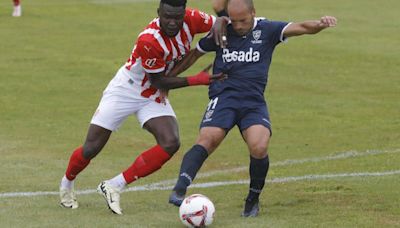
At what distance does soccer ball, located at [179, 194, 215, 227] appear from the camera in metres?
9.23

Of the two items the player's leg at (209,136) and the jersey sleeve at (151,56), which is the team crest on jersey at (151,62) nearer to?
the jersey sleeve at (151,56)

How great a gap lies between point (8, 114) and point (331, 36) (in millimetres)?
12011

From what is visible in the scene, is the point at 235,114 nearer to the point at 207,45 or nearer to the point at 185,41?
the point at 207,45

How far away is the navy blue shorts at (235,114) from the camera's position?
9938mm

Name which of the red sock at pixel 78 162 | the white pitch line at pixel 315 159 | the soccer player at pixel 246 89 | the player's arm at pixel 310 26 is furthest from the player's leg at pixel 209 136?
the white pitch line at pixel 315 159

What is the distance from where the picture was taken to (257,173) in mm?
9922

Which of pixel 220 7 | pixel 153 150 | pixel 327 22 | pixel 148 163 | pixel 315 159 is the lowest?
pixel 315 159

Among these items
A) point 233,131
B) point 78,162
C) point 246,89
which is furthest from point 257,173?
point 233,131

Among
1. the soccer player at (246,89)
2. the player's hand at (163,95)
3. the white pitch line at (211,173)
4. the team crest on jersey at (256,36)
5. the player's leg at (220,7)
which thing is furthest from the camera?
the white pitch line at (211,173)

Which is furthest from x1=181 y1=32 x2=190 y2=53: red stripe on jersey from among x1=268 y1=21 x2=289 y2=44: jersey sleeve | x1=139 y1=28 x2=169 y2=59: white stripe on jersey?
x1=268 y1=21 x2=289 y2=44: jersey sleeve

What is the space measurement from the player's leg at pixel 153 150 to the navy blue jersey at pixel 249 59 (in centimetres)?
63

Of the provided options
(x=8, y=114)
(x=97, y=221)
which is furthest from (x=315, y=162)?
(x=8, y=114)

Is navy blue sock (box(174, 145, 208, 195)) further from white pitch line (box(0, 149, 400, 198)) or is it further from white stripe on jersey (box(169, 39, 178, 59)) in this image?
white pitch line (box(0, 149, 400, 198))

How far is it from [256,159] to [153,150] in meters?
1.14
